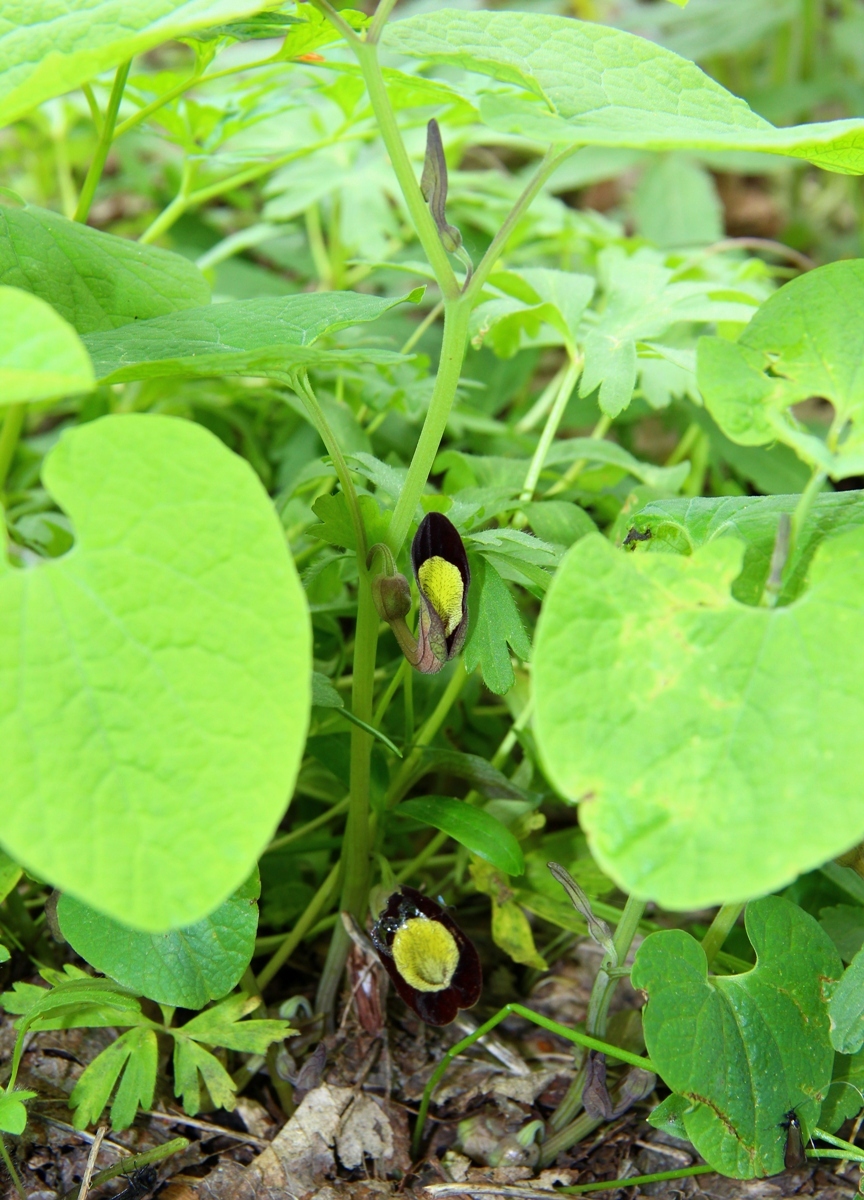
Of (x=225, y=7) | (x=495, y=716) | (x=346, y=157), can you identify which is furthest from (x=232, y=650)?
(x=346, y=157)

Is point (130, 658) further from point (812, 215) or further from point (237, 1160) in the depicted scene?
point (812, 215)

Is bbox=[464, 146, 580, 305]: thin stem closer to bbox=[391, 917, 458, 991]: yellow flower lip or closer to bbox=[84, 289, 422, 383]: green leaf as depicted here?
bbox=[84, 289, 422, 383]: green leaf

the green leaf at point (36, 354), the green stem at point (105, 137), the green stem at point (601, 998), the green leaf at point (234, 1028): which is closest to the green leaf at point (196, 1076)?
the green leaf at point (234, 1028)

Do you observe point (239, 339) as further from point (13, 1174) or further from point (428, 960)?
point (13, 1174)

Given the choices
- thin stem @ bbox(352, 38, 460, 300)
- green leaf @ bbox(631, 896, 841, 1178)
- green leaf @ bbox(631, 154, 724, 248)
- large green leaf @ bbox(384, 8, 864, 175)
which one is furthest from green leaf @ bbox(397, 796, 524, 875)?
green leaf @ bbox(631, 154, 724, 248)

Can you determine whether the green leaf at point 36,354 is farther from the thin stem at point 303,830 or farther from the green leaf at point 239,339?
the thin stem at point 303,830

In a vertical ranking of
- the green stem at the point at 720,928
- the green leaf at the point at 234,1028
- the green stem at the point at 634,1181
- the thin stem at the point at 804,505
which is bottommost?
the green stem at the point at 634,1181

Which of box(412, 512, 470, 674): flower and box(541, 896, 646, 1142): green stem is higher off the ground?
box(412, 512, 470, 674): flower
